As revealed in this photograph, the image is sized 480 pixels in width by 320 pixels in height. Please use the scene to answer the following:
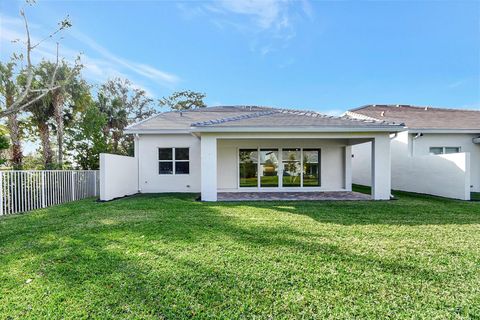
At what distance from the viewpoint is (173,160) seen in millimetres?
13664

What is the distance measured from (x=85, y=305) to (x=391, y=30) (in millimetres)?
21288

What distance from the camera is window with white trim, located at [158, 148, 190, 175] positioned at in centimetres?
1366

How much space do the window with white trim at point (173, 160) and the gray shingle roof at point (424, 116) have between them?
12.0m

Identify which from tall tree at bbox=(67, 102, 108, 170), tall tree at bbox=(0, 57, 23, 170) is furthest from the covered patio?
tall tree at bbox=(0, 57, 23, 170)

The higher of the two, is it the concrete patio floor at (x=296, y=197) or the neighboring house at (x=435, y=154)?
the neighboring house at (x=435, y=154)

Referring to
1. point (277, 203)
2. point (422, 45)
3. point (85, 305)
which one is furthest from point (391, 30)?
point (85, 305)

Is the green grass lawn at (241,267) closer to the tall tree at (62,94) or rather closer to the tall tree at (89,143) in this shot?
the tall tree at (89,143)

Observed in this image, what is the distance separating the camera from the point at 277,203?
32.3 feet

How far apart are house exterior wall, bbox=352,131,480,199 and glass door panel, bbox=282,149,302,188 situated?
19.4ft

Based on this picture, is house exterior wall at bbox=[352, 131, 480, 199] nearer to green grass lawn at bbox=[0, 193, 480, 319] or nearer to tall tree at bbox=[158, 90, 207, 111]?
green grass lawn at bbox=[0, 193, 480, 319]

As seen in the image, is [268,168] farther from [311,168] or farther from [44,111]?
[44,111]

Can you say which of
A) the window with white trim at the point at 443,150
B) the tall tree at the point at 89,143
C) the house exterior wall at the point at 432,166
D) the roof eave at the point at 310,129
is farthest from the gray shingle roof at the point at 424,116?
the tall tree at the point at 89,143

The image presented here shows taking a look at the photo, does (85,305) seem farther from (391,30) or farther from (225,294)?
(391,30)

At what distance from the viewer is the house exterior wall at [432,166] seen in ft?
36.5
